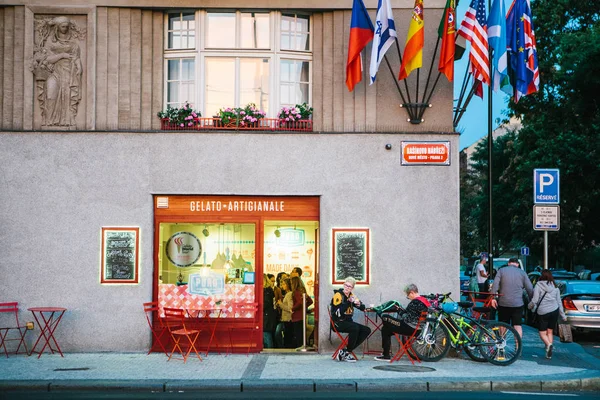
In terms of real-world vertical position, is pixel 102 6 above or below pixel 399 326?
above

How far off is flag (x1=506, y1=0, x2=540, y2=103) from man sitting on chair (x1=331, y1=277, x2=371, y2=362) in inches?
206

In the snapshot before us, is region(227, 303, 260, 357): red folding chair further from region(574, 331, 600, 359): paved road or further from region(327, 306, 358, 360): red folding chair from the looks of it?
region(574, 331, 600, 359): paved road

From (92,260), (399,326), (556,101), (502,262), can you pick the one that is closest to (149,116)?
(92,260)

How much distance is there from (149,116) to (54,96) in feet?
5.84

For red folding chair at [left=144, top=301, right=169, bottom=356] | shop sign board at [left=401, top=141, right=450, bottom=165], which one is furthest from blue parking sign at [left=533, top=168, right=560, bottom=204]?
red folding chair at [left=144, top=301, right=169, bottom=356]

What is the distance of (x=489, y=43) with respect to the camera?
14.6 metres

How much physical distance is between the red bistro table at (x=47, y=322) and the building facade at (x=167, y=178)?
22 centimetres

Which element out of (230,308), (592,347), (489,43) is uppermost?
(489,43)

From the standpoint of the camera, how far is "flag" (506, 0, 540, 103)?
1498cm

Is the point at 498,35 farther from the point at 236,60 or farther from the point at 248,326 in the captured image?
the point at 248,326

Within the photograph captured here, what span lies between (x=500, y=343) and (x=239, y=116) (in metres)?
6.22

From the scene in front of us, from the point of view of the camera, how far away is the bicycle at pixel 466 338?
527 inches

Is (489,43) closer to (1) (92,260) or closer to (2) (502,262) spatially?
(1) (92,260)

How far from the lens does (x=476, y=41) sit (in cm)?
1411
